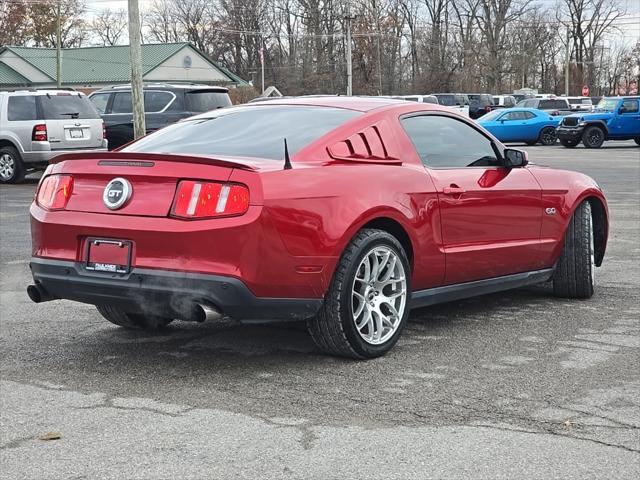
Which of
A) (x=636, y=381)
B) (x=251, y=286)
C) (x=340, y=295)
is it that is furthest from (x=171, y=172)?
Answer: (x=636, y=381)

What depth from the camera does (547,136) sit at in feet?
123

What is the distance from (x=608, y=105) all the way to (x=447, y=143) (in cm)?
2991

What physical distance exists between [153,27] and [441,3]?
98.3 feet

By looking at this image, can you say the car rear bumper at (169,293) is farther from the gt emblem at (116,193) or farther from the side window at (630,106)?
the side window at (630,106)

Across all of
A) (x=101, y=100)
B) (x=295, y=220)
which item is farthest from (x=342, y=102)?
(x=101, y=100)

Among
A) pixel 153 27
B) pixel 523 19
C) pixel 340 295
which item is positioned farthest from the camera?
pixel 153 27

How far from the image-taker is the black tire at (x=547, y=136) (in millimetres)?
37312

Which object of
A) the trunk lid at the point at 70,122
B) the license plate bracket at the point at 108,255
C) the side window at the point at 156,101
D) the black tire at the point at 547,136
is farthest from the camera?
the black tire at the point at 547,136

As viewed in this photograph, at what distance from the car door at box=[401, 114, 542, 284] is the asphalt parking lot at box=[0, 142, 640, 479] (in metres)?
0.41

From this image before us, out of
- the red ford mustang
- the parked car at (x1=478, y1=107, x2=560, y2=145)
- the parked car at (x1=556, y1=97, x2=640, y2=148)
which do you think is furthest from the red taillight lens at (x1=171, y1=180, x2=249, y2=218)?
the parked car at (x1=478, y1=107, x2=560, y2=145)

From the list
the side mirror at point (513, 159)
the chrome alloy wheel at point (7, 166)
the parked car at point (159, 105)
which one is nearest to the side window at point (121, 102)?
the parked car at point (159, 105)

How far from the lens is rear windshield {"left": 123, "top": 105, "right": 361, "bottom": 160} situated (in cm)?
562

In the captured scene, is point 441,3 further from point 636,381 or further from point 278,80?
point 636,381

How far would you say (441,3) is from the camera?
85625 millimetres
